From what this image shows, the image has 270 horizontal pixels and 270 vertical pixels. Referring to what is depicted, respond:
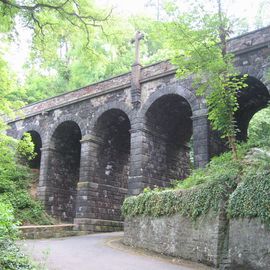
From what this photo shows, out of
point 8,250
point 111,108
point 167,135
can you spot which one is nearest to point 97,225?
point 167,135

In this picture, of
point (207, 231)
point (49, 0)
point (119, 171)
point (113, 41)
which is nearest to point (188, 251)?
point (207, 231)

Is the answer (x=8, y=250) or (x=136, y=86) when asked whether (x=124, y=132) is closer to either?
(x=136, y=86)

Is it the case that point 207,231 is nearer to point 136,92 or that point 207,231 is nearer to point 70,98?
point 136,92

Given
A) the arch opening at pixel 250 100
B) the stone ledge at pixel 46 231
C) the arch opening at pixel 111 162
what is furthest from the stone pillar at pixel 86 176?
the arch opening at pixel 250 100

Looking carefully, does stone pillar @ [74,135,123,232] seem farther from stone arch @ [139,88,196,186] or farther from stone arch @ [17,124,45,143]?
stone arch @ [17,124,45,143]

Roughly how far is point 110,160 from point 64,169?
3.64 meters

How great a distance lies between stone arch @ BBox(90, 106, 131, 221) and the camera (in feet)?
60.8

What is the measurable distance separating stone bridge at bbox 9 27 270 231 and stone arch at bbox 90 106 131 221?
5 cm

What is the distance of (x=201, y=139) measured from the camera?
47.5 ft

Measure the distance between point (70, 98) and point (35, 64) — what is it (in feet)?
25.6

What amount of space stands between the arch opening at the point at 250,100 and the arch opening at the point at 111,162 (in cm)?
551

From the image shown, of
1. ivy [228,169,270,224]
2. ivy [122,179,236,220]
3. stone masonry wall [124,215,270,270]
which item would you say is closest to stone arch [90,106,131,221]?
ivy [122,179,236,220]

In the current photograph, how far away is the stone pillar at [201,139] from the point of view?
561 inches

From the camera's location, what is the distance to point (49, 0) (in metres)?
11.0
